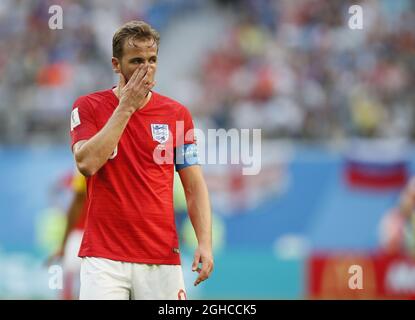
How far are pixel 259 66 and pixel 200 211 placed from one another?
1278cm

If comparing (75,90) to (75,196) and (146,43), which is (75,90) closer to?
(75,196)

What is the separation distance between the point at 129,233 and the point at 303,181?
931 centimetres

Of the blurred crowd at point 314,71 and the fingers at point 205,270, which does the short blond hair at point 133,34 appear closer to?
the fingers at point 205,270

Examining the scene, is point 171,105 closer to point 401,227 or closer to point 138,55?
point 138,55

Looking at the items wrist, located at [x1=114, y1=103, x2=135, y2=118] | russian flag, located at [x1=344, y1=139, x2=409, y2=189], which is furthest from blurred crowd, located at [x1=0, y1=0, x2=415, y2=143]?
wrist, located at [x1=114, y1=103, x2=135, y2=118]

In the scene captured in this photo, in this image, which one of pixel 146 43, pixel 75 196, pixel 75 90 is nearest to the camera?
pixel 146 43

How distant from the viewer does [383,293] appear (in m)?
13.4

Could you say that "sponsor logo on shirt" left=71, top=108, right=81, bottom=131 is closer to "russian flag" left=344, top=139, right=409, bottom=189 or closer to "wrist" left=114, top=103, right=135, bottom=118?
"wrist" left=114, top=103, right=135, bottom=118

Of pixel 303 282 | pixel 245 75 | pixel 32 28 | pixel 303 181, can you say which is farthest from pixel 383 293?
pixel 32 28

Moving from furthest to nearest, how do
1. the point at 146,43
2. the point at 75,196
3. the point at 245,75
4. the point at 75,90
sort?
the point at 245,75, the point at 75,90, the point at 75,196, the point at 146,43

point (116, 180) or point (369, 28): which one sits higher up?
point (369, 28)

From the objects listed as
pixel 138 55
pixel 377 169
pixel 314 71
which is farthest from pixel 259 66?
pixel 138 55

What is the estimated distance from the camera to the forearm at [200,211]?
5.42 metres

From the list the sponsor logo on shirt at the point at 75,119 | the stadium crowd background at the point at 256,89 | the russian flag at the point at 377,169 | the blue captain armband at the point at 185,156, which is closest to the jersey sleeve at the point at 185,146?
the blue captain armband at the point at 185,156
